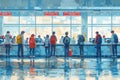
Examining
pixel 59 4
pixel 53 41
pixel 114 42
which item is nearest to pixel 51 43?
pixel 53 41

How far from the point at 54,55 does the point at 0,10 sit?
1278 centimetres

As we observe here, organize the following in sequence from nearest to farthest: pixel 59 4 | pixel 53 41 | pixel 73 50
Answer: pixel 53 41 → pixel 73 50 → pixel 59 4

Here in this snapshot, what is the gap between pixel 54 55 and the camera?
1232 inches

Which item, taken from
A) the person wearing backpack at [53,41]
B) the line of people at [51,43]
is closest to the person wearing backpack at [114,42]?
the line of people at [51,43]

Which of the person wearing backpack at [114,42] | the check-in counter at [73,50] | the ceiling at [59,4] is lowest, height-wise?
the check-in counter at [73,50]

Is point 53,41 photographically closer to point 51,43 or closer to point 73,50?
point 51,43

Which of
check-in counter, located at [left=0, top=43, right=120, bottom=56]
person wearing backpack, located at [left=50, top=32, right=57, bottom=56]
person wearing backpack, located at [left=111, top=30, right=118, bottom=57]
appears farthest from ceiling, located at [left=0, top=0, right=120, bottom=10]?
person wearing backpack, located at [left=50, top=32, right=57, bottom=56]

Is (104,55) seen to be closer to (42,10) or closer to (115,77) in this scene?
(42,10)

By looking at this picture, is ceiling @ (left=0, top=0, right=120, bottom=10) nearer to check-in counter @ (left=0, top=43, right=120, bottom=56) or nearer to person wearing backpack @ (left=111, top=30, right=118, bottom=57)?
check-in counter @ (left=0, top=43, right=120, bottom=56)

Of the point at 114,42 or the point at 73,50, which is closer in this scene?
the point at 114,42

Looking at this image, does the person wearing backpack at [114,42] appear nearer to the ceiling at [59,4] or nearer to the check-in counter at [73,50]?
the check-in counter at [73,50]

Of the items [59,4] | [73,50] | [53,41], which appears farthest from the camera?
[59,4]

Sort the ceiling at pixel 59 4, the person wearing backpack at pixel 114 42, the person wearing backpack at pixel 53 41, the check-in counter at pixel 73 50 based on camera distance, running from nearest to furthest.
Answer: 1. the person wearing backpack at pixel 114 42
2. the person wearing backpack at pixel 53 41
3. the check-in counter at pixel 73 50
4. the ceiling at pixel 59 4

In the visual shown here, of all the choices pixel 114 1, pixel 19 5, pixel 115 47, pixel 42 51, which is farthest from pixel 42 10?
pixel 115 47
